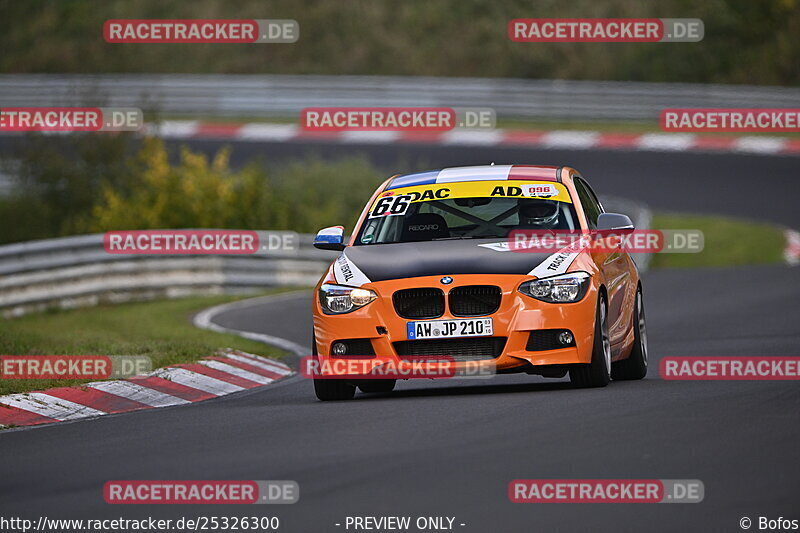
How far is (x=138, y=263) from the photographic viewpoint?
22.3 m

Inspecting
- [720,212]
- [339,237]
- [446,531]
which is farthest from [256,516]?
[720,212]

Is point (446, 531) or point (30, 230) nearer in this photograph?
point (446, 531)

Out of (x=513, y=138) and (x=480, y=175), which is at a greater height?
(x=513, y=138)

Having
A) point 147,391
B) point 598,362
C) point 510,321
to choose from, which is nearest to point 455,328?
point 510,321

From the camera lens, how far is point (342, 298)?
36.8 feet

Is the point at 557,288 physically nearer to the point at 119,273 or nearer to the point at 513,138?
the point at 119,273

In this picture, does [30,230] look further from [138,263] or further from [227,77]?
[227,77]

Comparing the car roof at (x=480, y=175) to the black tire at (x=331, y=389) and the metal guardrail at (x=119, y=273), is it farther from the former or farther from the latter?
the metal guardrail at (x=119, y=273)

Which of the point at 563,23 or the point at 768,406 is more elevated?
the point at 563,23

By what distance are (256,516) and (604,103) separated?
31.5 metres

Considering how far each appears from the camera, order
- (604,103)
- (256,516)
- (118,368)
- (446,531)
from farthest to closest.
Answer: (604,103) → (118,368) → (256,516) → (446,531)

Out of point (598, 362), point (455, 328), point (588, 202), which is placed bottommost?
point (598, 362)

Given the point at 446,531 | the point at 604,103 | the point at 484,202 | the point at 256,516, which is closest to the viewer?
the point at 446,531

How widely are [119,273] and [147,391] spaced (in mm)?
9808
